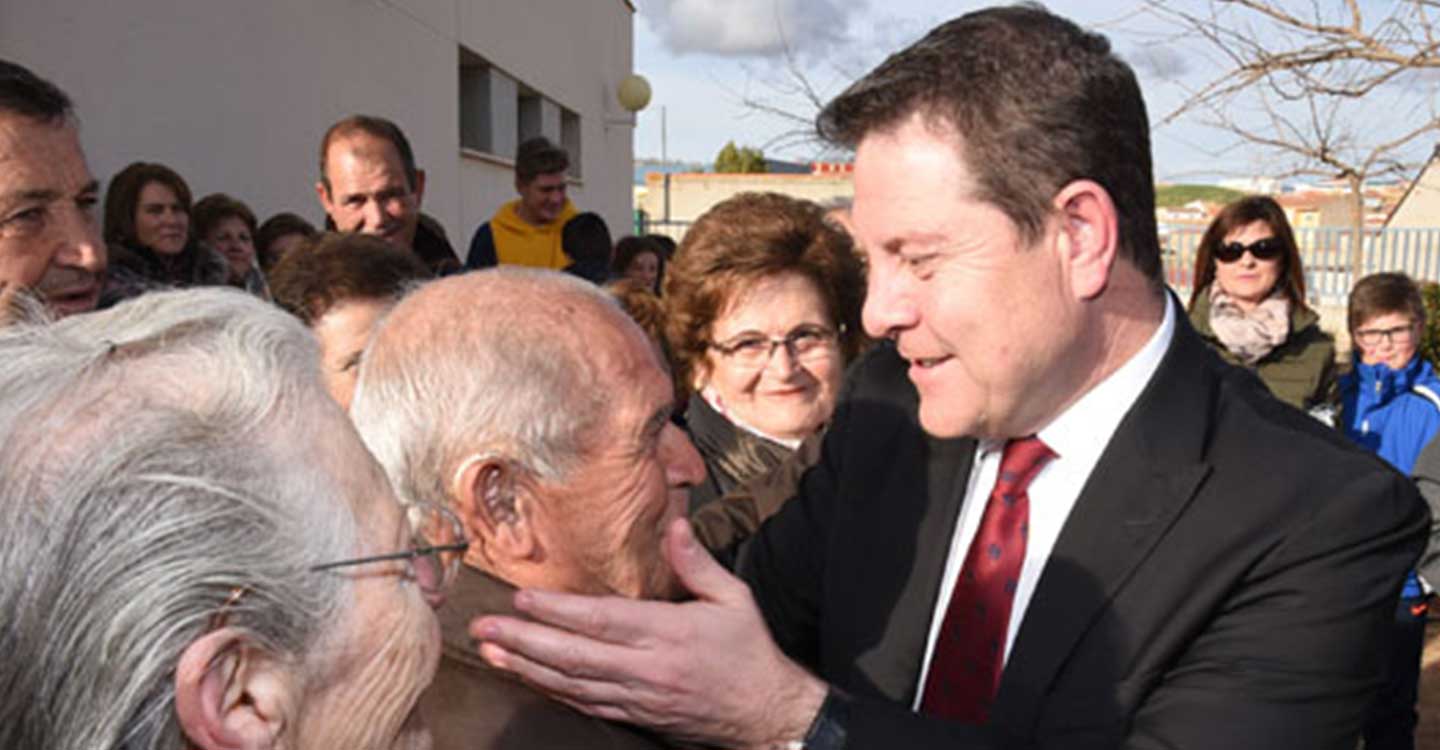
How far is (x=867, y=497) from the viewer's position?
2.24 meters

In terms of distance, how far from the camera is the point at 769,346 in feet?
10.8

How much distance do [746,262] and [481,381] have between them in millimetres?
1654

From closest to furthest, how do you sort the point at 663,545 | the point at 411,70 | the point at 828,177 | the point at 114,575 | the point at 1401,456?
the point at 114,575
the point at 663,545
the point at 1401,456
the point at 411,70
the point at 828,177

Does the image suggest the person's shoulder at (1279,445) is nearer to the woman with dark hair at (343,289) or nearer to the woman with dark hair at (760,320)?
the woman with dark hair at (760,320)

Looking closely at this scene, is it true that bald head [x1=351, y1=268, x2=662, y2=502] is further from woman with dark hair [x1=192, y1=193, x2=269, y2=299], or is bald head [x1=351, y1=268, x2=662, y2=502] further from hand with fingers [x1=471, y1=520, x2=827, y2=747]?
woman with dark hair [x1=192, y1=193, x2=269, y2=299]

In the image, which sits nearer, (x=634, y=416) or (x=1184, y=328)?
(x=634, y=416)

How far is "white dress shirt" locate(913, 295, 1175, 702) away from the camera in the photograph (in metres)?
1.98

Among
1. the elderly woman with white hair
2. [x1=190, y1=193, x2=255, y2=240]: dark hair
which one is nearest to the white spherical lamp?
[x1=190, y1=193, x2=255, y2=240]: dark hair

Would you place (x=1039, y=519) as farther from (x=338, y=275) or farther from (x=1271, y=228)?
(x=1271, y=228)

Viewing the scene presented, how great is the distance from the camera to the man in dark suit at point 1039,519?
67.3 inches

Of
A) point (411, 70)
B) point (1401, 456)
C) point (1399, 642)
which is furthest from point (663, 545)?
point (411, 70)

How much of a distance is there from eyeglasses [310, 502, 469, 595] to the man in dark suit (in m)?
0.13

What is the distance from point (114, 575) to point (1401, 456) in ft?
19.1

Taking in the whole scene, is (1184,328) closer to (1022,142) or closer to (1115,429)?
(1115,429)
